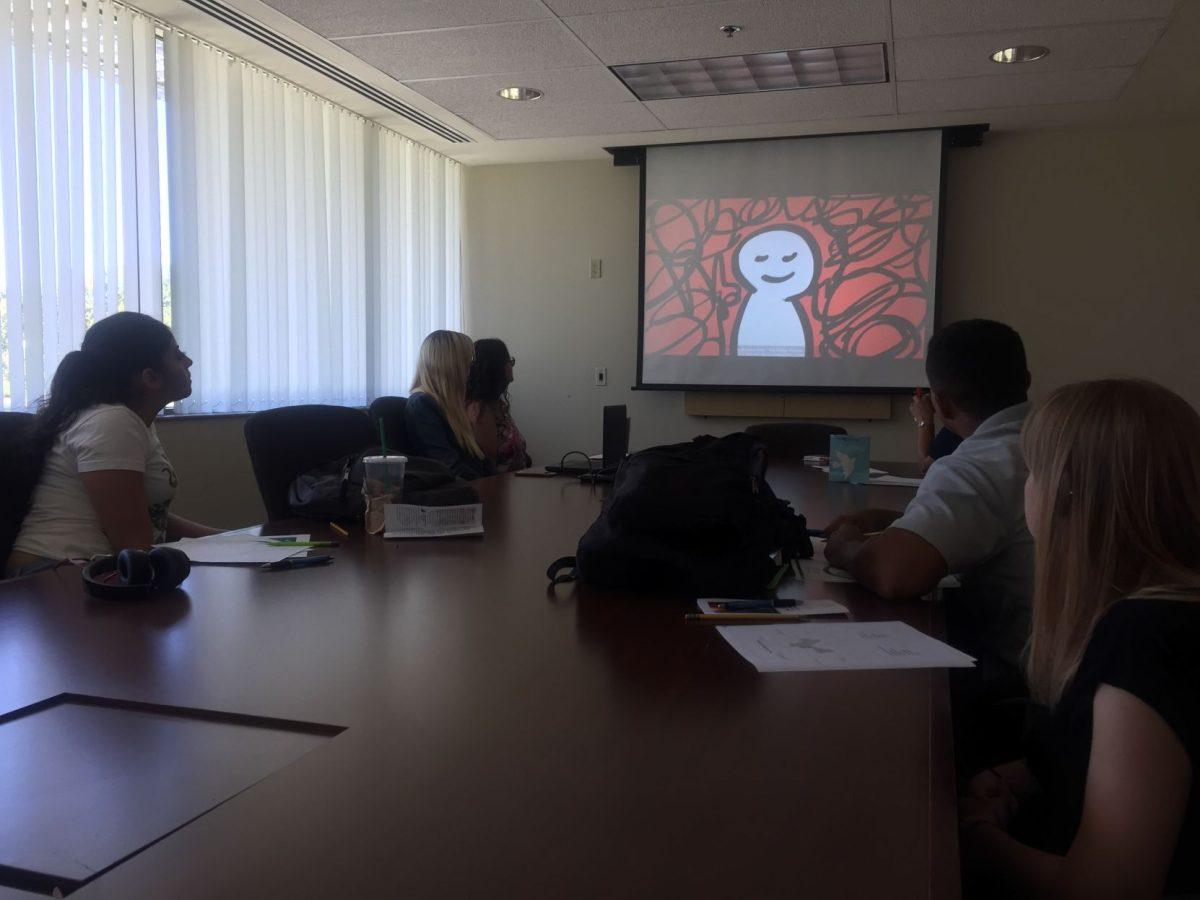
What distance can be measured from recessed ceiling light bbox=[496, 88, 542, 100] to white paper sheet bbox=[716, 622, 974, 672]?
11.7 feet

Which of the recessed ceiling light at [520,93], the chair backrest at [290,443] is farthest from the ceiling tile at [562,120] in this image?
the chair backrest at [290,443]

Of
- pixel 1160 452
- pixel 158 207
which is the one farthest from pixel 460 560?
pixel 158 207

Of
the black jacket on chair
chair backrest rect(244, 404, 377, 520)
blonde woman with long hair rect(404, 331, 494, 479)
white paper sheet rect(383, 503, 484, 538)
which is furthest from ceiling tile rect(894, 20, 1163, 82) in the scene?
white paper sheet rect(383, 503, 484, 538)

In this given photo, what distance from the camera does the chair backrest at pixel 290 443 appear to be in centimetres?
242

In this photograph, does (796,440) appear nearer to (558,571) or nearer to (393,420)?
(393,420)

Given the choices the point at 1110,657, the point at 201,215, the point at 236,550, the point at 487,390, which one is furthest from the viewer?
the point at 487,390

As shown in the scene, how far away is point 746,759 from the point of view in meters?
0.87

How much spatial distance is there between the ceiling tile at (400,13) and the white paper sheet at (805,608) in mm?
2625

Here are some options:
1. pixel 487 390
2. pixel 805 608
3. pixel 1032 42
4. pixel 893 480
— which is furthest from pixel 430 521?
pixel 1032 42

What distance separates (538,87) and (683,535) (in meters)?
3.30

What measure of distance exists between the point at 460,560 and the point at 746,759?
0.99 meters

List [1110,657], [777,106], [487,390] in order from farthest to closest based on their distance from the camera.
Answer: [777,106] < [487,390] < [1110,657]

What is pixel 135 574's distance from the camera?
1418 millimetres

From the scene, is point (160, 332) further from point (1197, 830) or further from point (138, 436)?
point (1197, 830)
